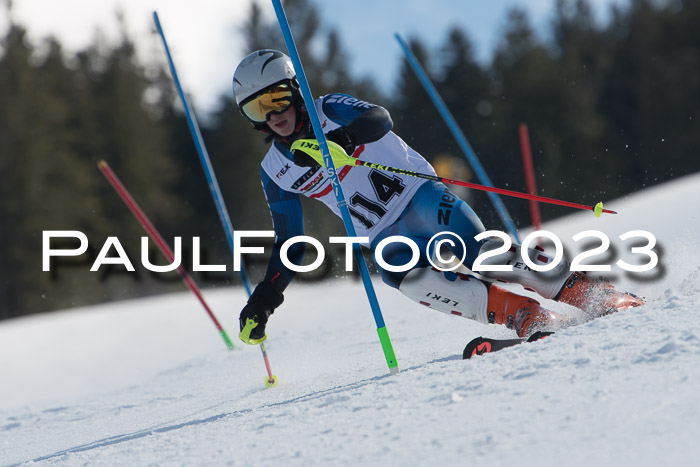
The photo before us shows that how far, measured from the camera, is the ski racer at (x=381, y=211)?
121 inches

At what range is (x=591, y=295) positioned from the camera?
3115 mm

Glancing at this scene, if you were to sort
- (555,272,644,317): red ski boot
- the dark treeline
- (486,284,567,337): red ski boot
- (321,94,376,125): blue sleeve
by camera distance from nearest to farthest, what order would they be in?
(486,284,567,337): red ski boot
(555,272,644,317): red ski boot
(321,94,376,125): blue sleeve
the dark treeline

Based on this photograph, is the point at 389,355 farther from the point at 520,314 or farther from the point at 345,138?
the point at 345,138

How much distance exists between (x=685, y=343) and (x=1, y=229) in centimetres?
2396

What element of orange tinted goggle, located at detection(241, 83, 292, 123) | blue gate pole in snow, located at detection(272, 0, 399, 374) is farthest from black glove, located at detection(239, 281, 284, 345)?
orange tinted goggle, located at detection(241, 83, 292, 123)

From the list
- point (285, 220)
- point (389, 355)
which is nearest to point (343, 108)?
point (285, 220)

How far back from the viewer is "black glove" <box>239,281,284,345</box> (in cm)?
343

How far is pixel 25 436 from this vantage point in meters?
3.82

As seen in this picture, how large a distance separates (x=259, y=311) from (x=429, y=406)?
148 cm

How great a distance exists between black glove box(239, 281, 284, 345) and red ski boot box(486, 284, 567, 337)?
3.42 feet

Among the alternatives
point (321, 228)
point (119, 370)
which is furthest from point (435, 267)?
point (321, 228)

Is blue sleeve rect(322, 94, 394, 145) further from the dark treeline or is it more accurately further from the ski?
the dark treeline

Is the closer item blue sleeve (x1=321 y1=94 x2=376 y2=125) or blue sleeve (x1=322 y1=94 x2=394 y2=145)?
blue sleeve (x1=322 y1=94 x2=394 y2=145)

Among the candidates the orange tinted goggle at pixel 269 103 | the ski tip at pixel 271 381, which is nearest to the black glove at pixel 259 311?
the ski tip at pixel 271 381
